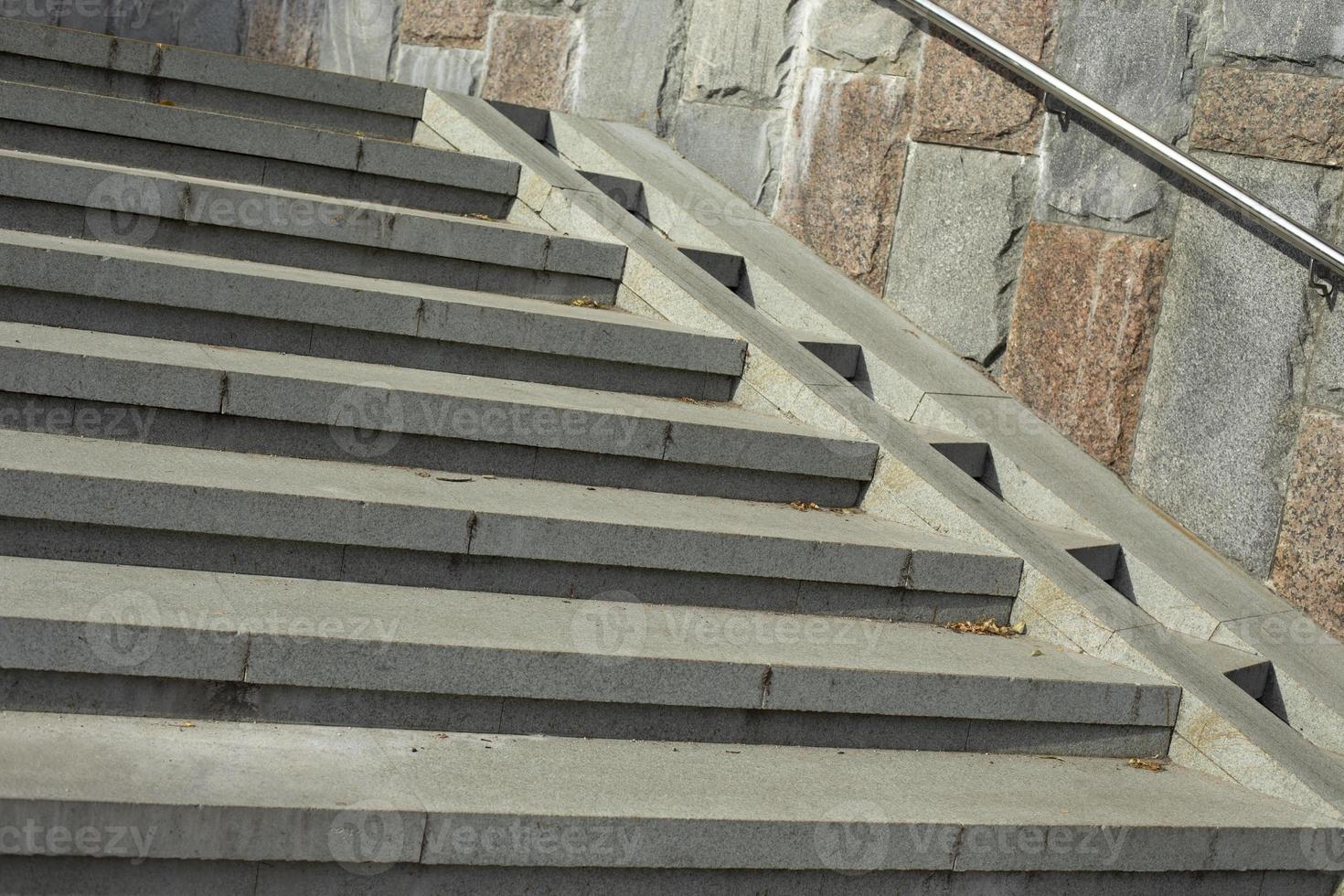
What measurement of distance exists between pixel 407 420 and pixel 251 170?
1.93m

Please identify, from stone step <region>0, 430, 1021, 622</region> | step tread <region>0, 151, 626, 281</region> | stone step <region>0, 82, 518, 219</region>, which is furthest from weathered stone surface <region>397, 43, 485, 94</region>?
stone step <region>0, 430, 1021, 622</region>

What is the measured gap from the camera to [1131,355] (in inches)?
209

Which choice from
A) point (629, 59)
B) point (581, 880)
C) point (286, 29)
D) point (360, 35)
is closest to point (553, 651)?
point (581, 880)

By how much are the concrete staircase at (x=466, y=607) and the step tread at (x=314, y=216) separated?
0.01m

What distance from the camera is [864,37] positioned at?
619 cm

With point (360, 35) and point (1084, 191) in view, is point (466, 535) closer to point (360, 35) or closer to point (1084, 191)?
point (1084, 191)

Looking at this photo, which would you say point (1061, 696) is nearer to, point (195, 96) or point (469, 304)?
point (469, 304)

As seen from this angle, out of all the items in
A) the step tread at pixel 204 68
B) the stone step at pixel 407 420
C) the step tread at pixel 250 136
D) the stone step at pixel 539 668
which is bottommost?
the stone step at pixel 539 668

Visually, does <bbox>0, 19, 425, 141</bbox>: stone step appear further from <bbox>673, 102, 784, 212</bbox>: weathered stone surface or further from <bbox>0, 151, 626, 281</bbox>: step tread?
<bbox>673, 102, 784, 212</bbox>: weathered stone surface

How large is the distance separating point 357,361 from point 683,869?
7.13 ft

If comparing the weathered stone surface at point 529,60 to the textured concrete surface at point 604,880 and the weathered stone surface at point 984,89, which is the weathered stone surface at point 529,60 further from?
the textured concrete surface at point 604,880

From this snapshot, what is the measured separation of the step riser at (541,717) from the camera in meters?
3.00

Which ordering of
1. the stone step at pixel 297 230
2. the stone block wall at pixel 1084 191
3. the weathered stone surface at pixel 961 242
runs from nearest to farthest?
the stone step at pixel 297 230 < the stone block wall at pixel 1084 191 < the weathered stone surface at pixel 961 242

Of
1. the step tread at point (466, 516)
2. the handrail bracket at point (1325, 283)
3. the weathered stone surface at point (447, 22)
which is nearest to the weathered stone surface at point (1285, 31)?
the handrail bracket at point (1325, 283)
